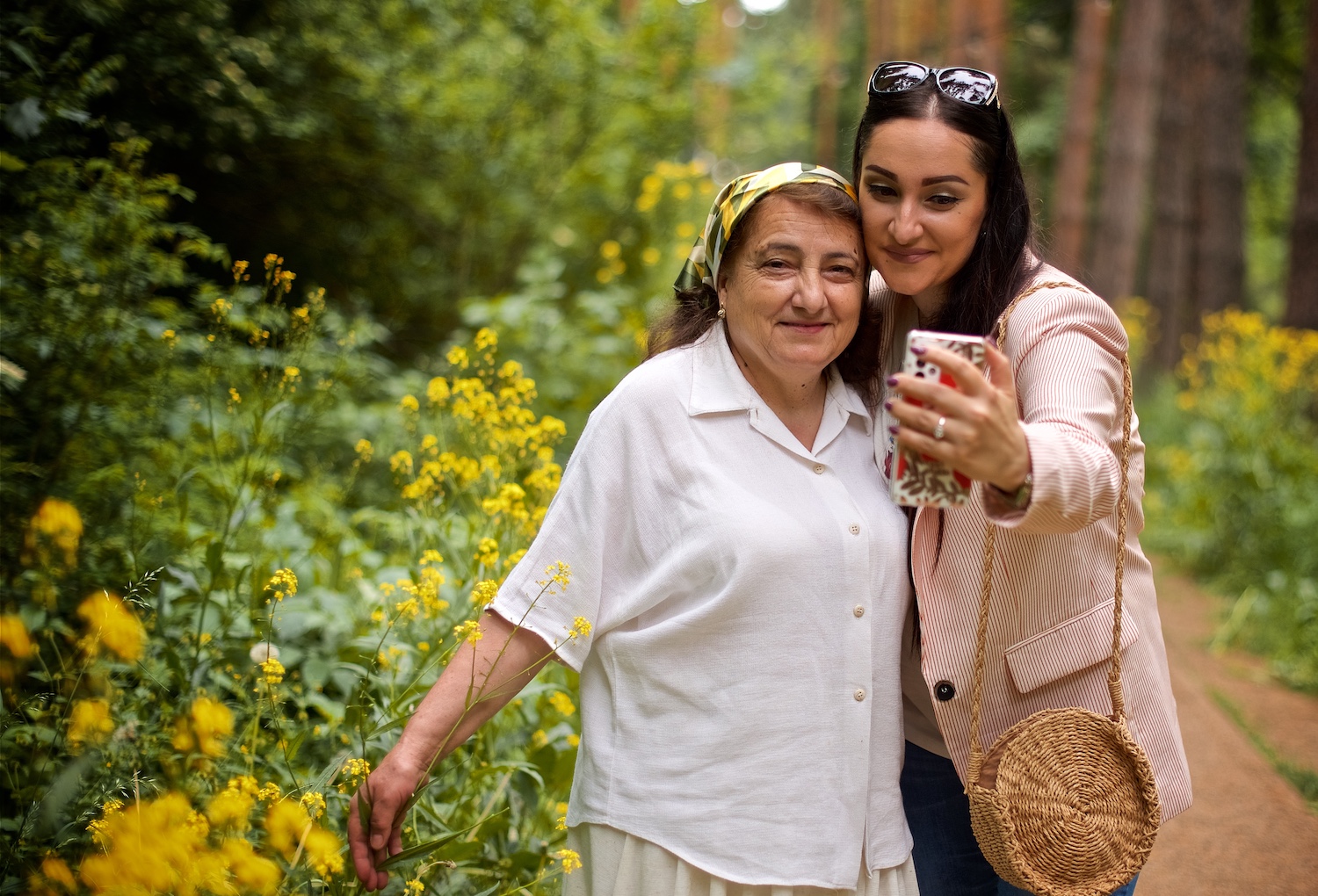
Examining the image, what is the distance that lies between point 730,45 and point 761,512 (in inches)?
934

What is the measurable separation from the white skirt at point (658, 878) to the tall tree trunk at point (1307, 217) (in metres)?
7.41

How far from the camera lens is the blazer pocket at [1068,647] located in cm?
179

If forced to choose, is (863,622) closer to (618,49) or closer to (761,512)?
(761,512)

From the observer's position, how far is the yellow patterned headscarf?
6.40ft

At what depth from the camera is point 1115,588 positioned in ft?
5.90

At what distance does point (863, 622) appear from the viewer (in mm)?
1812

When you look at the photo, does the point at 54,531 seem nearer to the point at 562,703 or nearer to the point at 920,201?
the point at 562,703

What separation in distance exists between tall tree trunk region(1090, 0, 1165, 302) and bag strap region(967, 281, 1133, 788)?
10647 millimetres

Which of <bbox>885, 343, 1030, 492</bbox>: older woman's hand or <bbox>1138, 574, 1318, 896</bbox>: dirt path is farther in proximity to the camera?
<bbox>1138, 574, 1318, 896</bbox>: dirt path

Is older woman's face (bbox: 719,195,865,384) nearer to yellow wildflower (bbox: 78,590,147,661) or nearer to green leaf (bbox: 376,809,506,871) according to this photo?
green leaf (bbox: 376,809,506,871)

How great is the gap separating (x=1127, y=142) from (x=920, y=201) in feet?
37.5

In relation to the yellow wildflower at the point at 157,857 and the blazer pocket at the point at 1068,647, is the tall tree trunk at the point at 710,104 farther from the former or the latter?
the yellow wildflower at the point at 157,857

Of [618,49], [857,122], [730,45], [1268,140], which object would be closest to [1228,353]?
[618,49]

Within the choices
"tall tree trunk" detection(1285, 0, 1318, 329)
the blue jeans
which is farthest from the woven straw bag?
"tall tree trunk" detection(1285, 0, 1318, 329)
